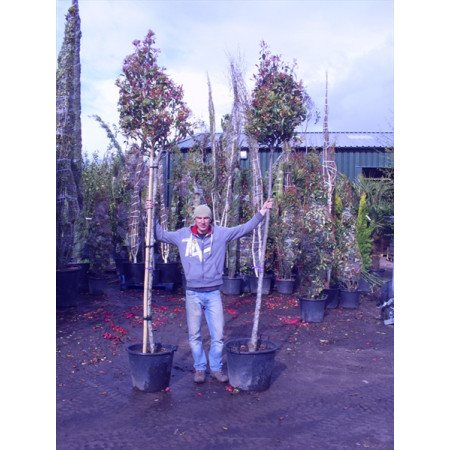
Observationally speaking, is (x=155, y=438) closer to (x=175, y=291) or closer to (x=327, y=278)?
(x=327, y=278)

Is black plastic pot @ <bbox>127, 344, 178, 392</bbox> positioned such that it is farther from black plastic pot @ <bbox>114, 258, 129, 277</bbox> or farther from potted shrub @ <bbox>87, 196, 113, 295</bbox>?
black plastic pot @ <bbox>114, 258, 129, 277</bbox>

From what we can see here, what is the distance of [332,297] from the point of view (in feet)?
28.3

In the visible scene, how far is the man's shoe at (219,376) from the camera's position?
4828mm

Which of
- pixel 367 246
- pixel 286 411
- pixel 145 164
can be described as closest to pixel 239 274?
pixel 367 246

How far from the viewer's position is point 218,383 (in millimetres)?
4855

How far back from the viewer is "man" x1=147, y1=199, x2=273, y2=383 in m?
4.71

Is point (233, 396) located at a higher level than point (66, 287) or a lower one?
lower

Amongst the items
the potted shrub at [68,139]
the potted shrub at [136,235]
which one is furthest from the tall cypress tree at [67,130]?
the potted shrub at [136,235]

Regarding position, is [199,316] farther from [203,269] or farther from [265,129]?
[265,129]

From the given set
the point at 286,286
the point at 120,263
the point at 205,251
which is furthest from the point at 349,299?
the point at 120,263

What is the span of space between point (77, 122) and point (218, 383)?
5992 millimetres

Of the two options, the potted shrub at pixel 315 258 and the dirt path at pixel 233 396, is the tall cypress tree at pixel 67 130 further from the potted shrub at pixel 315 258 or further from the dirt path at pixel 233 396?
the potted shrub at pixel 315 258

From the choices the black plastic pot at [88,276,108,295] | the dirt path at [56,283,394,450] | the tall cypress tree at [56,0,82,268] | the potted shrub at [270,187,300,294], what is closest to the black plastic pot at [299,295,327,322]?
the dirt path at [56,283,394,450]

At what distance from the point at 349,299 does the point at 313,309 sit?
139 cm
